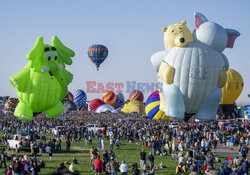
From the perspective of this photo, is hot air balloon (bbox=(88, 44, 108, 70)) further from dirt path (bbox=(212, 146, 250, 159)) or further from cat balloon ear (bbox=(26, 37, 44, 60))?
dirt path (bbox=(212, 146, 250, 159))

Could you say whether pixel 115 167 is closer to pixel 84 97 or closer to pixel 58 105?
pixel 58 105

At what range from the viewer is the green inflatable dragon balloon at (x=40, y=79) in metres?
24.6

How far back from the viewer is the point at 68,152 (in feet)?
63.7

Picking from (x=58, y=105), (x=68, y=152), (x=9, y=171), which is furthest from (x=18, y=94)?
(x=9, y=171)

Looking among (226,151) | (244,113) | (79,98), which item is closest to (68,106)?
(79,98)

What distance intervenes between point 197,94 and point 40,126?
13.9 m

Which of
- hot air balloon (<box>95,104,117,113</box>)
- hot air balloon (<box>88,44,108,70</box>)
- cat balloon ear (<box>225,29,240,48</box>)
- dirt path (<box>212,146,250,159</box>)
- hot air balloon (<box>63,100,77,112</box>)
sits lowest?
dirt path (<box>212,146,250,159</box>)

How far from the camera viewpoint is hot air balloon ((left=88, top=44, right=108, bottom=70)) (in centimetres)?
5481

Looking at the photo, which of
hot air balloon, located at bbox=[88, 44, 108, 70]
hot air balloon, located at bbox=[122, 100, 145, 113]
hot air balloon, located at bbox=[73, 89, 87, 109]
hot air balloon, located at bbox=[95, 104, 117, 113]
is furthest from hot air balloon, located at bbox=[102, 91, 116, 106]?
hot air balloon, located at bbox=[88, 44, 108, 70]

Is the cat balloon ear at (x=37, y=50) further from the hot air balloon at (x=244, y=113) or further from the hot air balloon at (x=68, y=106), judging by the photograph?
the hot air balloon at (x=68, y=106)

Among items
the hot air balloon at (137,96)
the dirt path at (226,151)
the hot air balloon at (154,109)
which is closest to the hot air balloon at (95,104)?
the hot air balloon at (137,96)

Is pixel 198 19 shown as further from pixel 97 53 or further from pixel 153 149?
pixel 97 53

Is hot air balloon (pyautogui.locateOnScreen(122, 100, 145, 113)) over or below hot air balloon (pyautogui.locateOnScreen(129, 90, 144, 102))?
below

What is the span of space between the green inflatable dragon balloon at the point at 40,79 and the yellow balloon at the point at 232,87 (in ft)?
59.2
